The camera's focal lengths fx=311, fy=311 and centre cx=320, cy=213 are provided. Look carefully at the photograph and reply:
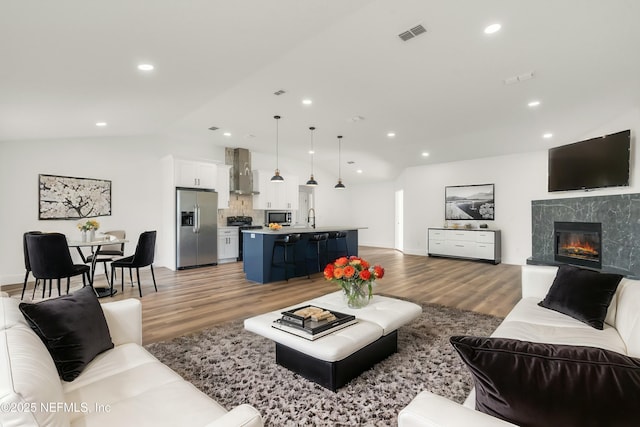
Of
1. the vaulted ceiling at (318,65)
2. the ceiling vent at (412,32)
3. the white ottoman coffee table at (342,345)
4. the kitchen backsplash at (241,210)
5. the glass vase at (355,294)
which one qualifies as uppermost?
the ceiling vent at (412,32)

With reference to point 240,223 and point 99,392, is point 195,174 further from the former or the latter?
point 99,392

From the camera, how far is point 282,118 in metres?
5.76

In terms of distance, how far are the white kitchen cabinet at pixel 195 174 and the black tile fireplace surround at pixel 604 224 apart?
23.2 feet

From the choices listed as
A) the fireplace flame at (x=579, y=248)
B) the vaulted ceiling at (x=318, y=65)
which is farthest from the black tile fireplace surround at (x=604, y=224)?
the vaulted ceiling at (x=318, y=65)

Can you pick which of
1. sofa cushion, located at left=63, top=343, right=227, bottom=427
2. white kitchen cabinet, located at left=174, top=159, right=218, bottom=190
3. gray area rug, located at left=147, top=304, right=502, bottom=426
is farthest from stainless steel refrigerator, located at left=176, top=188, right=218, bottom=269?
sofa cushion, located at left=63, top=343, right=227, bottom=427

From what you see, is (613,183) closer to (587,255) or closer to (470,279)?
(587,255)

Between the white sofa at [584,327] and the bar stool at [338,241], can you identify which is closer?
the white sofa at [584,327]

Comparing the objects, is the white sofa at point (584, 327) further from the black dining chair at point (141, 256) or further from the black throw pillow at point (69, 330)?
the black dining chair at point (141, 256)

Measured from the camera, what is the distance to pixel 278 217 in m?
8.91

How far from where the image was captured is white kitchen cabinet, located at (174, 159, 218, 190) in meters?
6.69

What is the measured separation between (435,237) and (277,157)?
4.94 meters

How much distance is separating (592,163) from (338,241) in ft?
15.6

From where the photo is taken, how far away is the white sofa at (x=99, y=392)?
2.85 ft

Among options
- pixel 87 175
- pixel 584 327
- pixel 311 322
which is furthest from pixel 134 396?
pixel 87 175
